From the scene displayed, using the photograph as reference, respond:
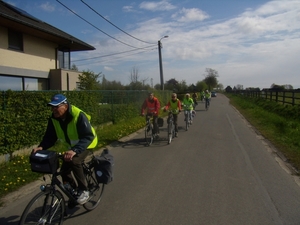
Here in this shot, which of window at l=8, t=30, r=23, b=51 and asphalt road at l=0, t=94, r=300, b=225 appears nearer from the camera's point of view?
asphalt road at l=0, t=94, r=300, b=225

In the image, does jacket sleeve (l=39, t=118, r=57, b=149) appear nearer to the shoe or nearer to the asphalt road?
the shoe

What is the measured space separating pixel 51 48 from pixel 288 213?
18.5 m

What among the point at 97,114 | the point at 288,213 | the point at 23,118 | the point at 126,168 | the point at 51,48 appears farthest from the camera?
the point at 51,48

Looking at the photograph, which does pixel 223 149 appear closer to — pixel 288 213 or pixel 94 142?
pixel 288 213

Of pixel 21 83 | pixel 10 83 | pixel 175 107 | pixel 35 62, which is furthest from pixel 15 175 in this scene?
pixel 35 62

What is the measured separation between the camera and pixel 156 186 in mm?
5348

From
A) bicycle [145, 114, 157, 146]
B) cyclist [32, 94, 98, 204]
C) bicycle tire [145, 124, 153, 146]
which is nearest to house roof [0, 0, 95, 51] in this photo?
bicycle [145, 114, 157, 146]

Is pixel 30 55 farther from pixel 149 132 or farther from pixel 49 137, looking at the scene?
pixel 49 137

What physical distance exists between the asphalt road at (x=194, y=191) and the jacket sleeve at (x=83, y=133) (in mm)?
1088

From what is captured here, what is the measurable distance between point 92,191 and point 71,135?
41.7 inches

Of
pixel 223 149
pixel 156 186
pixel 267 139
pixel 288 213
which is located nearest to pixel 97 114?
pixel 223 149

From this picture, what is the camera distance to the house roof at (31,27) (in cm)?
1429

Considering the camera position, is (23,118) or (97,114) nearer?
(23,118)

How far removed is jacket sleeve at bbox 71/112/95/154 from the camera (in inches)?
147
